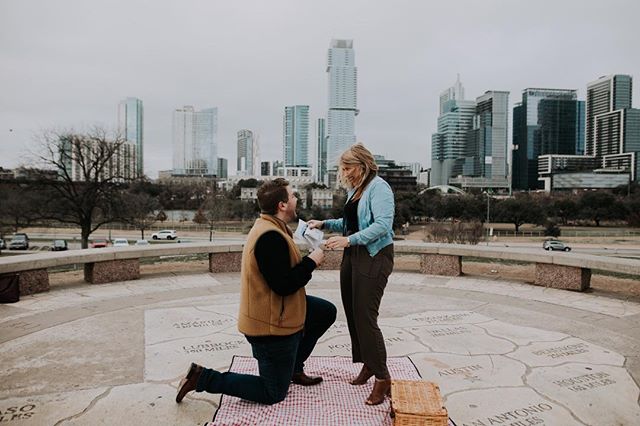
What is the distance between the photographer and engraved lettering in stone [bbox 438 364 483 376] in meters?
4.15

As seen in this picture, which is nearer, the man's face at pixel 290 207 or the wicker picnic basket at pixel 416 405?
the wicker picnic basket at pixel 416 405

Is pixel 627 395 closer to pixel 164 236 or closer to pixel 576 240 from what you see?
pixel 164 236

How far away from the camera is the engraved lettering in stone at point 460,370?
13.6ft

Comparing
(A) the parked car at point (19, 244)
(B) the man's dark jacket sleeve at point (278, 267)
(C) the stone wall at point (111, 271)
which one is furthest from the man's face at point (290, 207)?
(A) the parked car at point (19, 244)

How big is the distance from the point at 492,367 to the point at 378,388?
1.53m

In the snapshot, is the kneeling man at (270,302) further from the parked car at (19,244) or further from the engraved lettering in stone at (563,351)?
the parked car at (19,244)

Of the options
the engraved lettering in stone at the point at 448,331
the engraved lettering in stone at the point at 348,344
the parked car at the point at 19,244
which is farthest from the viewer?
the parked car at the point at 19,244

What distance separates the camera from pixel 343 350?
4.79m

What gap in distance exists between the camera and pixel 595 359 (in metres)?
4.57

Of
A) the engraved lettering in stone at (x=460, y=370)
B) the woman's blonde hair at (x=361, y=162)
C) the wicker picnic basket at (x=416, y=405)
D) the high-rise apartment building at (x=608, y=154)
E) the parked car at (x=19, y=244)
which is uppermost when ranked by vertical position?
the high-rise apartment building at (x=608, y=154)

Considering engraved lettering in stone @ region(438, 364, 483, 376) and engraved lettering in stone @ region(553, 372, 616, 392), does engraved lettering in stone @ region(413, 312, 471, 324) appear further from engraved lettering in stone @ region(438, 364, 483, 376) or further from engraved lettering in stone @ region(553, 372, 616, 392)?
engraved lettering in stone @ region(553, 372, 616, 392)

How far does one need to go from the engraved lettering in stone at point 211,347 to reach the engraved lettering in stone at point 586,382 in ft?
10.3

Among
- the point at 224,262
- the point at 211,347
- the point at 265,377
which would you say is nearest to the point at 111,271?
the point at 224,262

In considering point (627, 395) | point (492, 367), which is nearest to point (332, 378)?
point (492, 367)
